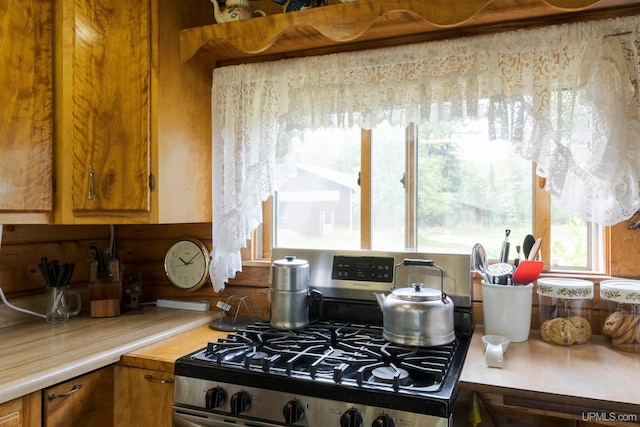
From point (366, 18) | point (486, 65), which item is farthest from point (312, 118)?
point (486, 65)

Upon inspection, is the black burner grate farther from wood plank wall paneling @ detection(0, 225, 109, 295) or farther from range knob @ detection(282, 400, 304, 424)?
wood plank wall paneling @ detection(0, 225, 109, 295)

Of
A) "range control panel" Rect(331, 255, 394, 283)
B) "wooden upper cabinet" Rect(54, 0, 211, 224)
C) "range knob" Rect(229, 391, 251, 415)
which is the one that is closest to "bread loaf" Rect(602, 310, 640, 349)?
"range control panel" Rect(331, 255, 394, 283)

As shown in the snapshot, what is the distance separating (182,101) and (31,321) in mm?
1053

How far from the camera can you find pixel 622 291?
4.29ft

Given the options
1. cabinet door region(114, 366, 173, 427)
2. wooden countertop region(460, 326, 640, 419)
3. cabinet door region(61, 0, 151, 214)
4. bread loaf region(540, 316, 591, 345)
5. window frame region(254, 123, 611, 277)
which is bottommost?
cabinet door region(114, 366, 173, 427)

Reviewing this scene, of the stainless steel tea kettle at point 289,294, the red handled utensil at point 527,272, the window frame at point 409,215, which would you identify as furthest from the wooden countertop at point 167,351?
the red handled utensil at point 527,272

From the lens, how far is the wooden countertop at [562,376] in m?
1.03

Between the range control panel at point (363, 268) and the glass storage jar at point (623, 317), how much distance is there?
678 mm

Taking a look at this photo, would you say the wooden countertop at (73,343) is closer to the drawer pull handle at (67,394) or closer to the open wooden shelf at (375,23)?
the drawer pull handle at (67,394)

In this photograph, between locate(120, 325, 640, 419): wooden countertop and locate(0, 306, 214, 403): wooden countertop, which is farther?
locate(0, 306, 214, 403): wooden countertop

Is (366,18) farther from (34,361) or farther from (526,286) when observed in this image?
(34,361)

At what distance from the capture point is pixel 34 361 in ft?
4.28

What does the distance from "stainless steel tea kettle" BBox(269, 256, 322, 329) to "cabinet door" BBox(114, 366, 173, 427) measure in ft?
1.32

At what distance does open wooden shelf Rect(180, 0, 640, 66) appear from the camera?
141 centimetres
